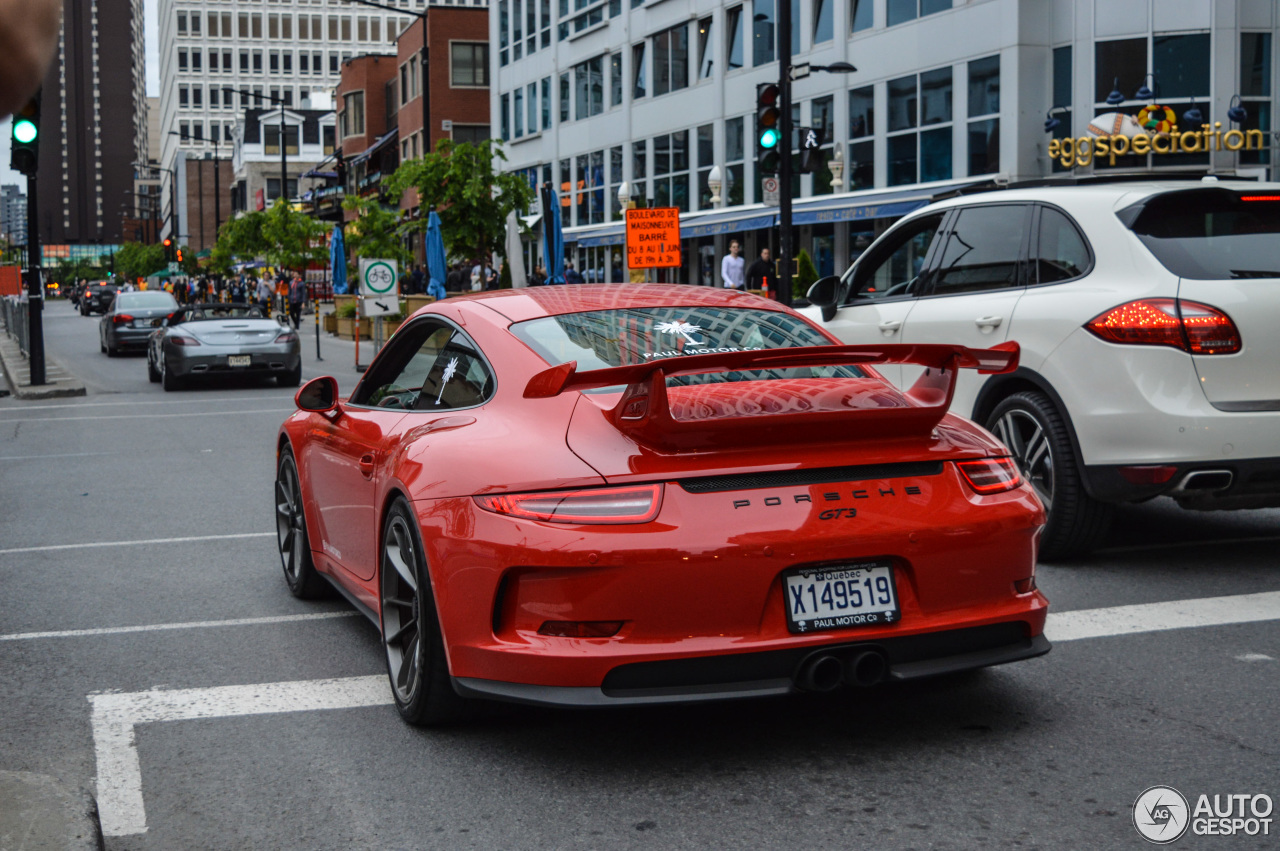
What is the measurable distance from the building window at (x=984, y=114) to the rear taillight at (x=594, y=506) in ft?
92.1

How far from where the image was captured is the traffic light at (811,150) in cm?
1908

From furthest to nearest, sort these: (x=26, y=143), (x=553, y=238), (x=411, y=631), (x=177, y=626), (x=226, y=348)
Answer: (x=553, y=238) → (x=226, y=348) → (x=26, y=143) → (x=177, y=626) → (x=411, y=631)

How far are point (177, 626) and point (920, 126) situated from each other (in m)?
28.8

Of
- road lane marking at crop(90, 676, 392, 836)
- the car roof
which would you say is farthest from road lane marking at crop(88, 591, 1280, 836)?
the car roof

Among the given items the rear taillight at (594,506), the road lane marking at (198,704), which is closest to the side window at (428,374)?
the rear taillight at (594,506)

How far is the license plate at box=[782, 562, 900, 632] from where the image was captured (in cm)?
390

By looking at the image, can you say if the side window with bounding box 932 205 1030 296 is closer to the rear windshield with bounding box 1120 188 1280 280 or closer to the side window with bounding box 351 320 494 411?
the rear windshield with bounding box 1120 188 1280 280

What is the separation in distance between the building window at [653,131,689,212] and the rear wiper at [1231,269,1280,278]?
37.4m

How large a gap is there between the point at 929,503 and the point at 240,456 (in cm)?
1000

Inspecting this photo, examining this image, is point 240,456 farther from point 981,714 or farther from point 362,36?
point 362,36

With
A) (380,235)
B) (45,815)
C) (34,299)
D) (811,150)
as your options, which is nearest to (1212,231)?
(45,815)

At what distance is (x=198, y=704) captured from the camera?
489 centimetres

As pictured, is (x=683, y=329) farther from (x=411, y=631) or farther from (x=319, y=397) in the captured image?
(x=319, y=397)

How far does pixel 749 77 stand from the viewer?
3997cm
